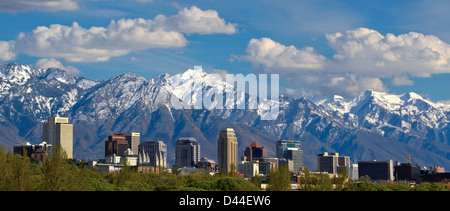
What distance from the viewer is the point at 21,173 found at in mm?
147625
